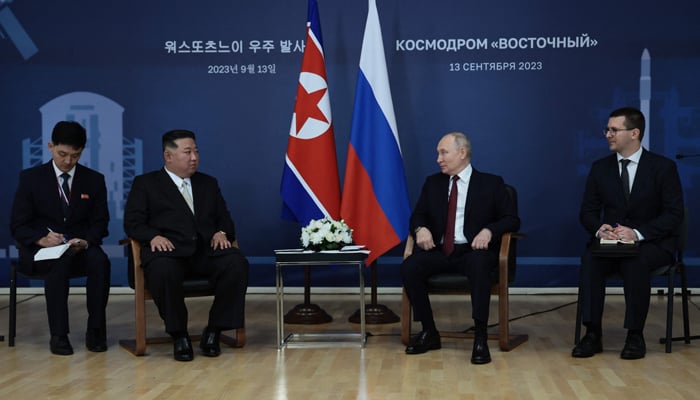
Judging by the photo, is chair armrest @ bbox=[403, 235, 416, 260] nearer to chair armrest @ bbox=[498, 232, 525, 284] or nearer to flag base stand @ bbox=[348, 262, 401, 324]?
chair armrest @ bbox=[498, 232, 525, 284]

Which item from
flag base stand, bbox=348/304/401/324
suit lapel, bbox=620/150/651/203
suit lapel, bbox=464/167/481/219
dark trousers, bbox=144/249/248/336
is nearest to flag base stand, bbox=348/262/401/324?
flag base stand, bbox=348/304/401/324

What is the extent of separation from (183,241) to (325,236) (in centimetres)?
81

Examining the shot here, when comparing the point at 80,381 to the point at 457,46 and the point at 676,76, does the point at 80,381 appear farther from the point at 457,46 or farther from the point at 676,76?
the point at 676,76

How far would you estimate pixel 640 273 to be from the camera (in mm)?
4797

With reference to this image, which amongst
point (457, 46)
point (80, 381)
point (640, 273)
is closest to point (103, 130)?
point (457, 46)

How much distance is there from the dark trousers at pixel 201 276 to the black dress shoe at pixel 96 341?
47 cm

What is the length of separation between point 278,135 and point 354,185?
1.42 m

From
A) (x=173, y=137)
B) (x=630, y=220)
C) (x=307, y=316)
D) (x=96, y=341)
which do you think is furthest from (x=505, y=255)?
(x=96, y=341)

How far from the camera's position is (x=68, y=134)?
16.9 feet

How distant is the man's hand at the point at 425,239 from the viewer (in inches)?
198

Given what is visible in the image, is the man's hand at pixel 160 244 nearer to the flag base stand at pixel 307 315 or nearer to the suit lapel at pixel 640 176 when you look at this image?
the flag base stand at pixel 307 315

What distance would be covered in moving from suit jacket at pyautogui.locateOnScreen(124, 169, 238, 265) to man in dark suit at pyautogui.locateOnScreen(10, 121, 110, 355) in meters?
0.35

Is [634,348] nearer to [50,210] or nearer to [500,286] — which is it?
[500,286]

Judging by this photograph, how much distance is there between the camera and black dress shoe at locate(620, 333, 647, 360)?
4.69 metres
